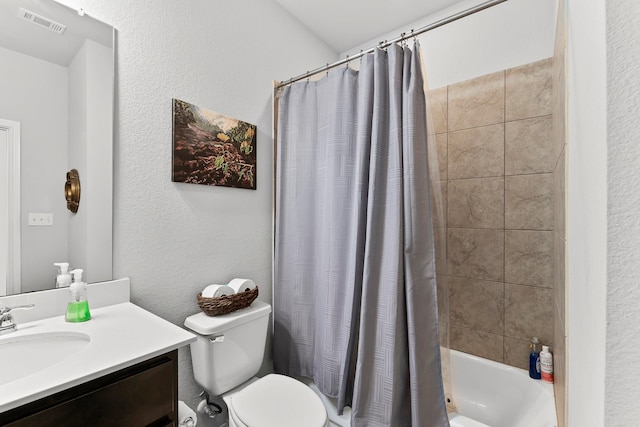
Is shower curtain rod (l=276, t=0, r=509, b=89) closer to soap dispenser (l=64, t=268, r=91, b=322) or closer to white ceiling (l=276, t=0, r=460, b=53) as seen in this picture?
white ceiling (l=276, t=0, r=460, b=53)

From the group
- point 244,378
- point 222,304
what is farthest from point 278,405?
point 222,304

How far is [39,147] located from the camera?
105cm

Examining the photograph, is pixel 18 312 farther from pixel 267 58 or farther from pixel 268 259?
pixel 267 58

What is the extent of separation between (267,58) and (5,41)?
1196 millimetres

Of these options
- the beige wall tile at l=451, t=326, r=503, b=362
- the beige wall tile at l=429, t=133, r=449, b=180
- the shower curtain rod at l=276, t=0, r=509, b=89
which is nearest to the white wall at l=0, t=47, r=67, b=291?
the shower curtain rod at l=276, t=0, r=509, b=89

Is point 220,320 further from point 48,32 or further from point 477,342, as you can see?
point 477,342

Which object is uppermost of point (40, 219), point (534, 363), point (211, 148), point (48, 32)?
point (48, 32)

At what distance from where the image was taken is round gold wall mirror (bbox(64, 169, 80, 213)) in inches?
43.6

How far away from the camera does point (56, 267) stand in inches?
42.6

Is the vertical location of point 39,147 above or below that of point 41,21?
below

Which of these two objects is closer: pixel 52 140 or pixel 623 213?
pixel 623 213

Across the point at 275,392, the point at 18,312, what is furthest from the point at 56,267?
the point at 275,392

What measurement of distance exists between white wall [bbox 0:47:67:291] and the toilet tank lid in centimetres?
55

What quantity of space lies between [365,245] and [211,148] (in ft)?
3.11
